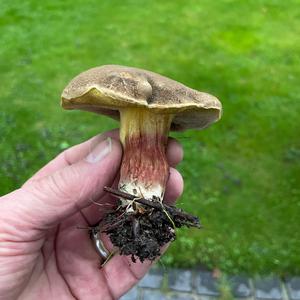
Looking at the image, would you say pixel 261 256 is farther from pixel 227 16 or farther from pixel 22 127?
pixel 227 16

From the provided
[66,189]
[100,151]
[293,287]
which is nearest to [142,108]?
[100,151]

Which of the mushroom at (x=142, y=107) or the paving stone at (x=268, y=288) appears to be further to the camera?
the paving stone at (x=268, y=288)

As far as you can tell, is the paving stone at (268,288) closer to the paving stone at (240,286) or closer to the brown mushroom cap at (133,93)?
the paving stone at (240,286)

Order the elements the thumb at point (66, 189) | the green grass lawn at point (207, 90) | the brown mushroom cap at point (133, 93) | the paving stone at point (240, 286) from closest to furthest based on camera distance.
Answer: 1. the brown mushroom cap at point (133, 93)
2. the thumb at point (66, 189)
3. the paving stone at point (240, 286)
4. the green grass lawn at point (207, 90)

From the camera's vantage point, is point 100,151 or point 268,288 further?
point 268,288

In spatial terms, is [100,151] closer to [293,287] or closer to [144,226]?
[144,226]

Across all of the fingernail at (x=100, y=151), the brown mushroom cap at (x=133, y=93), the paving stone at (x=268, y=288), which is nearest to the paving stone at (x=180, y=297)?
the paving stone at (x=268, y=288)

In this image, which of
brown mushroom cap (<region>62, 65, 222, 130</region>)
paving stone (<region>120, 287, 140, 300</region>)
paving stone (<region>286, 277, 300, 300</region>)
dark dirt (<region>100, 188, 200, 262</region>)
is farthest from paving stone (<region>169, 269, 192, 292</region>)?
brown mushroom cap (<region>62, 65, 222, 130</region>)

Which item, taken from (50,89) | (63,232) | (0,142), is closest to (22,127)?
(0,142)
